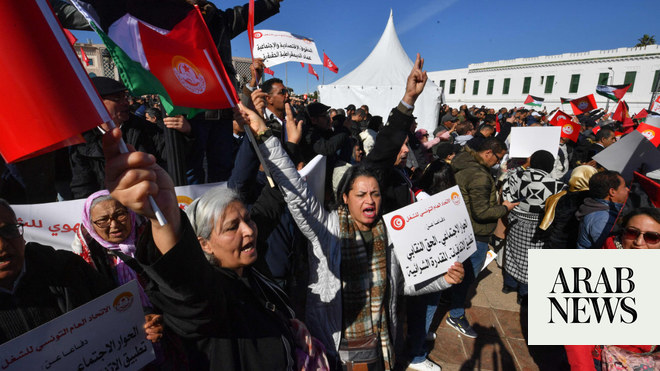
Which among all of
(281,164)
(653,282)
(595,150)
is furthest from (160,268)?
(595,150)

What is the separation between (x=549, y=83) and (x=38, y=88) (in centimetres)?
4883

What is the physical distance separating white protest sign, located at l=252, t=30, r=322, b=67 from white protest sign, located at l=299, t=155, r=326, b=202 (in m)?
2.20

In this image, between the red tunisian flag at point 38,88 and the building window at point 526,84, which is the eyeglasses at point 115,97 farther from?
the building window at point 526,84

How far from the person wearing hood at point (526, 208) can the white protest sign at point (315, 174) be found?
249cm

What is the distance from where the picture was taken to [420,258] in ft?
6.42

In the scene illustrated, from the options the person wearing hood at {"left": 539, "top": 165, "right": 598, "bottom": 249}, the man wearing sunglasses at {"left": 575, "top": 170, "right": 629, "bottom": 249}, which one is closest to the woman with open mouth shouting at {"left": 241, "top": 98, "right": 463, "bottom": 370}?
the man wearing sunglasses at {"left": 575, "top": 170, "right": 629, "bottom": 249}

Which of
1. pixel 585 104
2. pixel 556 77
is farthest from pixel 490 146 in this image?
pixel 556 77

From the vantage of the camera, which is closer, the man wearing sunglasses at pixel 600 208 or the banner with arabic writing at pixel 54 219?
the banner with arabic writing at pixel 54 219

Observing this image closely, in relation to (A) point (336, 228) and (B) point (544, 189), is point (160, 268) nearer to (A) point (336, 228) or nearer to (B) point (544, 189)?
(A) point (336, 228)

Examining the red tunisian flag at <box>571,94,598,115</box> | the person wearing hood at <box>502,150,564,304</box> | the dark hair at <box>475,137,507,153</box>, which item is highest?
the red tunisian flag at <box>571,94,598,115</box>

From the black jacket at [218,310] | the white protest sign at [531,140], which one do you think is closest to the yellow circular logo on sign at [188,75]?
the black jacket at [218,310]

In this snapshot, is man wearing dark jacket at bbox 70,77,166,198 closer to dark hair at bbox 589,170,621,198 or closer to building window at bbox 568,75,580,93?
dark hair at bbox 589,170,621,198

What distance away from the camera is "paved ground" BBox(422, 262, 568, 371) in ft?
9.71

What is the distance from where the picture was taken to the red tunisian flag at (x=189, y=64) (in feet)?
4.57
